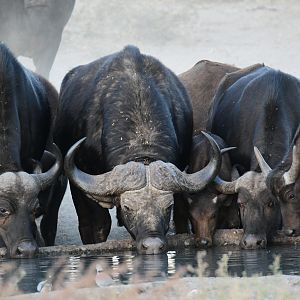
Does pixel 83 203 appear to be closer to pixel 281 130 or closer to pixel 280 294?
pixel 281 130

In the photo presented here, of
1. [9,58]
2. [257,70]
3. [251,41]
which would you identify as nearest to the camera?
[9,58]

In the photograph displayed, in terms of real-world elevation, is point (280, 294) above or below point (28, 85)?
below

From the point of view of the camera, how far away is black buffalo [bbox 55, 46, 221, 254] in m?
14.4

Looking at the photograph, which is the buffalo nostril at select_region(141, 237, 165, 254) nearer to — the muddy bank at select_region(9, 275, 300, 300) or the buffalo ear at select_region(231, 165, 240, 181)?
the buffalo ear at select_region(231, 165, 240, 181)

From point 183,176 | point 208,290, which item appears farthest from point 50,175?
point 208,290

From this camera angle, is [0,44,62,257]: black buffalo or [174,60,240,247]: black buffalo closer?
[0,44,62,257]: black buffalo

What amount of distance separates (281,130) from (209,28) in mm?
27733

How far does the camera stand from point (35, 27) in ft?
101

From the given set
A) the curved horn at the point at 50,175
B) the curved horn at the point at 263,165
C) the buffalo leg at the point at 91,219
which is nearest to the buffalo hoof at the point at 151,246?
the curved horn at the point at 50,175

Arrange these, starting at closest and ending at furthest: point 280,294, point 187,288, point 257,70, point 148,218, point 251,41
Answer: point 280,294
point 187,288
point 148,218
point 257,70
point 251,41

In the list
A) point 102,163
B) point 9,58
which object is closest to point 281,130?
point 102,163

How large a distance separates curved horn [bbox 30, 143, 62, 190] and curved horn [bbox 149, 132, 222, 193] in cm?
110

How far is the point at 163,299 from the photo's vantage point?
9.37 metres

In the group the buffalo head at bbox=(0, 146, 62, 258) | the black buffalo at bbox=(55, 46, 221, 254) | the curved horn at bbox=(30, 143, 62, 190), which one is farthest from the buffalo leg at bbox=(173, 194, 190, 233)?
the buffalo head at bbox=(0, 146, 62, 258)
